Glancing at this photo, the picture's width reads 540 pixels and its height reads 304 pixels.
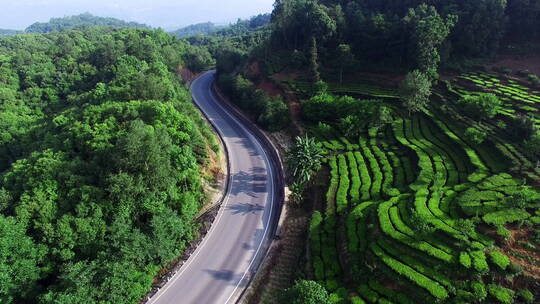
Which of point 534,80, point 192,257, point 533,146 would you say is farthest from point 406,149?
point 192,257

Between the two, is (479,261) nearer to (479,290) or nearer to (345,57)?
(479,290)

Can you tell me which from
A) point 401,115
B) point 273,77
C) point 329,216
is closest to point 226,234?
point 329,216

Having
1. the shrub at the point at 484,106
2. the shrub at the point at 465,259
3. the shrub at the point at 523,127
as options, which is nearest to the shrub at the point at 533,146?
the shrub at the point at 523,127

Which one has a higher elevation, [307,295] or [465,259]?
[465,259]

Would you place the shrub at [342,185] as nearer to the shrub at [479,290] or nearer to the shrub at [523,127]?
the shrub at [479,290]

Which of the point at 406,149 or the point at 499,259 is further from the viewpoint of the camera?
the point at 406,149

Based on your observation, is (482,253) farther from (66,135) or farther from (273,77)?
(273,77)

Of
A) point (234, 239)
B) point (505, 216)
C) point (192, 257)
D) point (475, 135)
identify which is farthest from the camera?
point (475, 135)

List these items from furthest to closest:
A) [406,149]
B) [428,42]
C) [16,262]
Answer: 1. [428,42]
2. [406,149]
3. [16,262]
